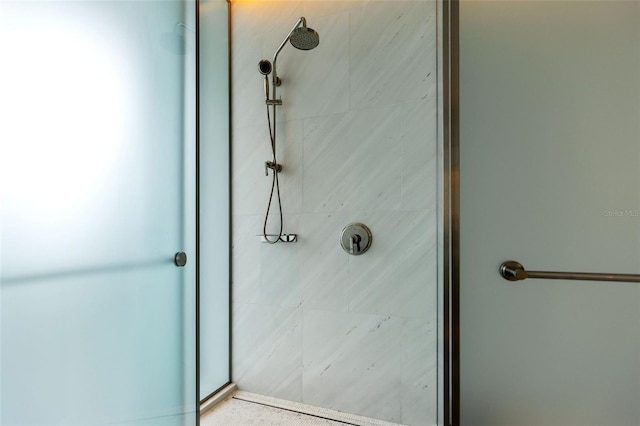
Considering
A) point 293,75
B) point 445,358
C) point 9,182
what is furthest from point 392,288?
point 9,182

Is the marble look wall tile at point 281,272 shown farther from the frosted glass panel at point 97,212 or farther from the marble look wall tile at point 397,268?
the frosted glass panel at point 97,212

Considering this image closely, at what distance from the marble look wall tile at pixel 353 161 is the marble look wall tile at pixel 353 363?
0.53 m

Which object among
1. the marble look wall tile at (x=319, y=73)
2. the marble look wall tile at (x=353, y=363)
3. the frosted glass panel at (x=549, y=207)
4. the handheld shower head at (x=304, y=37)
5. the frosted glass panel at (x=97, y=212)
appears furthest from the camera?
the marble look wall tile at (x=319, y=73)

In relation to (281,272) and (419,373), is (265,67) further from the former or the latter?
(419,373)

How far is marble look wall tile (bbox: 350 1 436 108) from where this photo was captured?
1379 millimetres

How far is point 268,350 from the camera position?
164 cm

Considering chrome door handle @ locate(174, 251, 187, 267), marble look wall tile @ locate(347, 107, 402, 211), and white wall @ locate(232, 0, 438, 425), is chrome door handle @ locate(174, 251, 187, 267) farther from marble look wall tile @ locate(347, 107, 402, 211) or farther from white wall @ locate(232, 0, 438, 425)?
marble look wall tile @ locate(347, 107, 402, 211)

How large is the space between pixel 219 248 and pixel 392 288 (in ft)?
2.90

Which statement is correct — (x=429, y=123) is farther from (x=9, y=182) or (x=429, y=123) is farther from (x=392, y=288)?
(x=9, y=182)

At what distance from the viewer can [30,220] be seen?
680 millimetres

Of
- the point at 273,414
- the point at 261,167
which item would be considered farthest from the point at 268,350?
the point at 261,167

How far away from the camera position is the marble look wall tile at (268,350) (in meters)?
1.59

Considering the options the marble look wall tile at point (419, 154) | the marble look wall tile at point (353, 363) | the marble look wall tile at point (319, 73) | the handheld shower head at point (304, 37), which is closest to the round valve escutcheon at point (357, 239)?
the marble look wall tile at point (419, 154)

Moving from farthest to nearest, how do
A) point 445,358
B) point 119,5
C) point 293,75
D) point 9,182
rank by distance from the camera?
point 293,75, point 445,358, point 119,5, point 9,182
